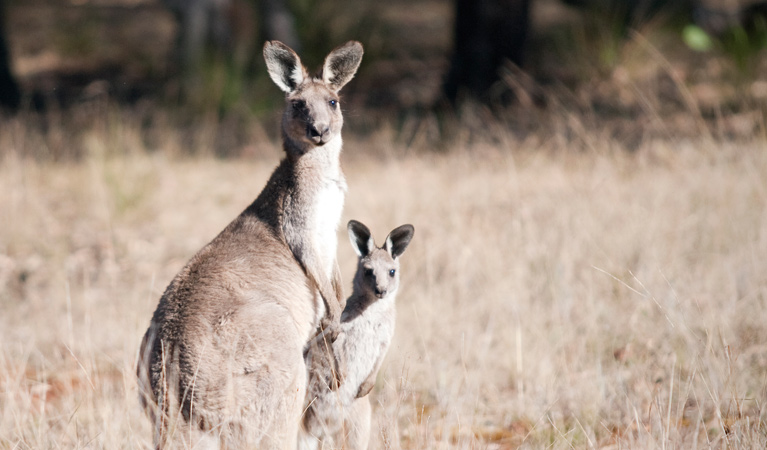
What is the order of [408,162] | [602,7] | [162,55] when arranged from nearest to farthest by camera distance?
[408,162], [602,7], [162,55]

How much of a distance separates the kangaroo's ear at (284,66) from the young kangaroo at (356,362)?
0.63m

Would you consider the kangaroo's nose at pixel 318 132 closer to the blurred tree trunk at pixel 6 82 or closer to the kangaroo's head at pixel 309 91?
the kangaroo's head at pixel 309 91

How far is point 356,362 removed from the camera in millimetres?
2982

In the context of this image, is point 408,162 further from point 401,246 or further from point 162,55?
point 162,55

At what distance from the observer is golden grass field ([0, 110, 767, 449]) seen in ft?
10.7

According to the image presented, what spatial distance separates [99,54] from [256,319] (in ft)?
41.0

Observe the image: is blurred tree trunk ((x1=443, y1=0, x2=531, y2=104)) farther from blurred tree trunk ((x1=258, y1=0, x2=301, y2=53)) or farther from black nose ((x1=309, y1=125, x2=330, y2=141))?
black nose ((x1=309, y1=125, x2=330, y2=141))

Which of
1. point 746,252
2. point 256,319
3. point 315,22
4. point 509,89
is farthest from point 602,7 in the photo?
point 256,319

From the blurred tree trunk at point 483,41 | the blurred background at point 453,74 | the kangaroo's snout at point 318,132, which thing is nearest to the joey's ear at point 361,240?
the kangaroo's snout at point 318,132

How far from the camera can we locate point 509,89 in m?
9.62

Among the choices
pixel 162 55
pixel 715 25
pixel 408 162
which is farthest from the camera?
pixel 162 55

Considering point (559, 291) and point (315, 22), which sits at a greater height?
point (315, 22)

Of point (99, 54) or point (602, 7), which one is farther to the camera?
point (99, 54)

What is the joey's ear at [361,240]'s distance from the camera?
3.12 meters
